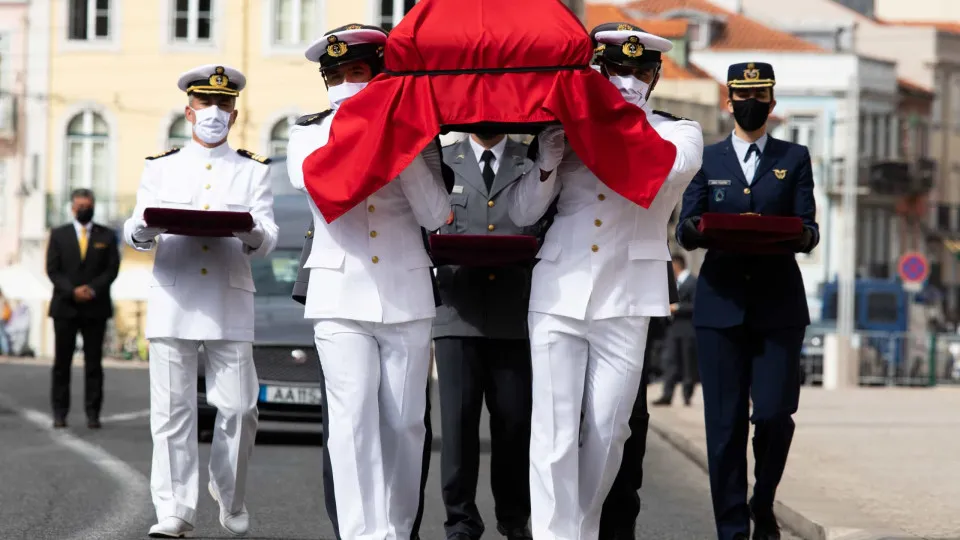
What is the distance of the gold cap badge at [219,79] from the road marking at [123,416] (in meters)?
9.66

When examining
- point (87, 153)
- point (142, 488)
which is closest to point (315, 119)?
point (142, 488)

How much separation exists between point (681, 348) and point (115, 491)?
14.7m

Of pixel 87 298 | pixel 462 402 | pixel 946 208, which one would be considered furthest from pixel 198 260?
pixel 946 208

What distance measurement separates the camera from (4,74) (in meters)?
56.8

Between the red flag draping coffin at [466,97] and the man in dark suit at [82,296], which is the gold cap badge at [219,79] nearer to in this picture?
the red flag draping coffin at [466,97]

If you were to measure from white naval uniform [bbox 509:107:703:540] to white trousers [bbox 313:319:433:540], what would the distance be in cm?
49

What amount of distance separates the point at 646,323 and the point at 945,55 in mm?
85281

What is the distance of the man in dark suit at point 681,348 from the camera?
84.6 ft

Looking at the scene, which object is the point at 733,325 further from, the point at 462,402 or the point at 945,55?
the point at 945,55

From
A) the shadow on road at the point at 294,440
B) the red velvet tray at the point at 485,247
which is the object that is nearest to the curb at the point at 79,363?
the shadow on road at the point at 294,440

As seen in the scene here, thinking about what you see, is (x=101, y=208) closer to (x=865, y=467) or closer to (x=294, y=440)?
(x=294, y=440)

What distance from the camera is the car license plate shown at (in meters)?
16.5

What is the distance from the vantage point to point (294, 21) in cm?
5369

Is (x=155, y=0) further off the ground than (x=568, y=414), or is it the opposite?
(x=155, y=0)
